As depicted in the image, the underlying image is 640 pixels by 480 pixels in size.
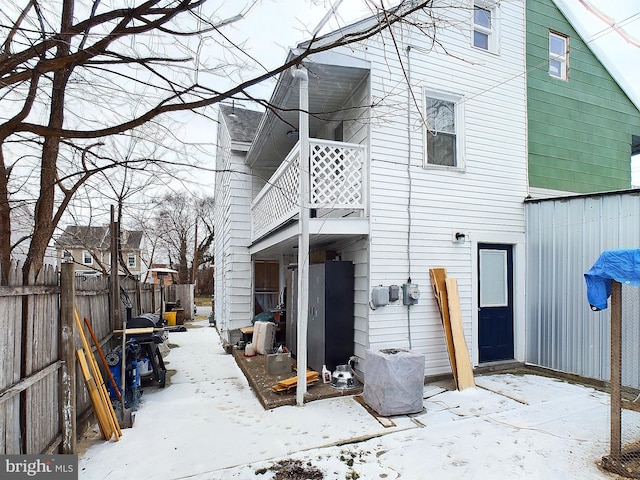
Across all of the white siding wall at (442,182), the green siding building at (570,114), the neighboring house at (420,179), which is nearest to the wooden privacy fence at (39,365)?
the neighboring house at (420,179)

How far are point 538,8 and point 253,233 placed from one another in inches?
298

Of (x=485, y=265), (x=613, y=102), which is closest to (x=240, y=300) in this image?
(x=485, y=265)

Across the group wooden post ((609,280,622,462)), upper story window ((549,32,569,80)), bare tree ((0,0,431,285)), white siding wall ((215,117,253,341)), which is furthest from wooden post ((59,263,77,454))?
upper story window ((549,32,569,80))

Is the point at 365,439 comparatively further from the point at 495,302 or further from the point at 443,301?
the point at 495,302

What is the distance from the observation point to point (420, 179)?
6.24m

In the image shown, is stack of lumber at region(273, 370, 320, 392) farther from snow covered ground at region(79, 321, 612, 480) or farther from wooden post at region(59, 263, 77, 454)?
wooden post at region(59, 263, 77, 454)

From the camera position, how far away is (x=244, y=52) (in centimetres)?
292

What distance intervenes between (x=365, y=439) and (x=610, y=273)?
2.95 m

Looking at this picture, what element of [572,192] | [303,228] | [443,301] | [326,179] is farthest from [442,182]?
[572,192]

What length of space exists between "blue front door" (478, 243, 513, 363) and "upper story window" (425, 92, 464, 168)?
1.67 m

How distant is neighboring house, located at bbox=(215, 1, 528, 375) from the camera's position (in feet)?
18.7

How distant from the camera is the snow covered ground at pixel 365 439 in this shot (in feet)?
11.4

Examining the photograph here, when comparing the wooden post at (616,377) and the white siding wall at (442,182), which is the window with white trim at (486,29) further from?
the wooden post at (616,377)

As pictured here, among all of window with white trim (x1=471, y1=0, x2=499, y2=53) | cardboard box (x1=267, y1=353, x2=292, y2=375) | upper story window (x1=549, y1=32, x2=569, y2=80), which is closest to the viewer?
cardboard box (x1=267, y1=353, x2=292, y2=375)
